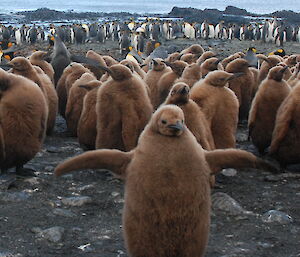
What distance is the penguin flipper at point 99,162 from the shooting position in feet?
9.41

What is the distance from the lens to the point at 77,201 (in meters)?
4.18

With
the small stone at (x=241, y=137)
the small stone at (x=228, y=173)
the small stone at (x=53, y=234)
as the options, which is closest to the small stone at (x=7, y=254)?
the small stone at (x=53, y=234)

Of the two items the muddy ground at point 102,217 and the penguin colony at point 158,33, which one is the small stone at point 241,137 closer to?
the muddy ground at point 102,217

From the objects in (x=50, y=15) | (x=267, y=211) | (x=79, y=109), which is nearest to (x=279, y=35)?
(x=79, y=109)

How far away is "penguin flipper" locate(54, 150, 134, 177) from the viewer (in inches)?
113

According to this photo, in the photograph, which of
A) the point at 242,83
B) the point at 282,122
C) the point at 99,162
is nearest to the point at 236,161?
the point at 99,162

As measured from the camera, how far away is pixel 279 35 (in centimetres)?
2531

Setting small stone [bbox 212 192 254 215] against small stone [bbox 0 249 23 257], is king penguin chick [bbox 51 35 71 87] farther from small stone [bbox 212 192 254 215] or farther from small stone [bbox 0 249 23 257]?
small stone [bbox 0 249 23 257]

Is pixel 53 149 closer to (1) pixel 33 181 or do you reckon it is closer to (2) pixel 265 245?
(1) pixel 33 181

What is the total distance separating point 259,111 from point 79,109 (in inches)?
82.5

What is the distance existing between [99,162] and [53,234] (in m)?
0.92

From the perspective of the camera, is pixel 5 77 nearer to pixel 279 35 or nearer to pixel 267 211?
pixel 267 211

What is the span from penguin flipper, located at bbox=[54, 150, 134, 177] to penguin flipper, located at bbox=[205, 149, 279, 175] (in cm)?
47

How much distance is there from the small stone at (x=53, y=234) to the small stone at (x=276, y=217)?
1.51m
